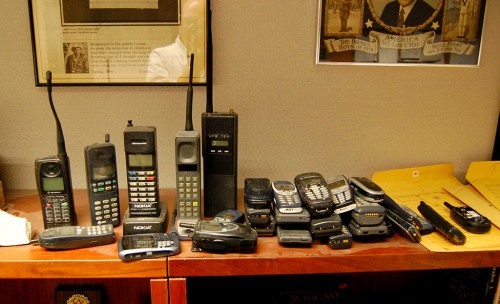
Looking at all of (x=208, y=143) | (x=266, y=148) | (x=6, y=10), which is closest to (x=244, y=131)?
(x=266, y=148)

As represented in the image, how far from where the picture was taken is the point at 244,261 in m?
0.76

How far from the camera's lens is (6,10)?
989 millimetres

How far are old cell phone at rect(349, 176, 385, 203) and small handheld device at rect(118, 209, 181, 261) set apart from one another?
40 cm

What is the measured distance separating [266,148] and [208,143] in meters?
0.29

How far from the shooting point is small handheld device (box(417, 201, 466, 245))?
2.65ft

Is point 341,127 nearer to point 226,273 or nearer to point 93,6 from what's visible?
point 226,273

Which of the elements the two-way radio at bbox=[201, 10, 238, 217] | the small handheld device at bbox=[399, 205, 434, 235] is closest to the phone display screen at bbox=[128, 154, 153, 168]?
the two-way radio at bbox=[201, 10, 238, 217]

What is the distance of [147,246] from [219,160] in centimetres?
23

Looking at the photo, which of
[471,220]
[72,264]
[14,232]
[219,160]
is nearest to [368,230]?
[471,220]

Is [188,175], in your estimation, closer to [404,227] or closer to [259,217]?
[259,217]

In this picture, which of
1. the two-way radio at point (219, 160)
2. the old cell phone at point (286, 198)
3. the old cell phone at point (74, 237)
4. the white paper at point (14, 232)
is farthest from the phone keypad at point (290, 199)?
the white paper at point (14, 232)

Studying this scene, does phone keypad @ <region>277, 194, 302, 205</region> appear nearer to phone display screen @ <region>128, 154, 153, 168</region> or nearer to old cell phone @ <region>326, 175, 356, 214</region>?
old cell phone @ <region>326, 175, 356, 214</region>

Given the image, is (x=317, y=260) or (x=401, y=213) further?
(x=401, y=213)

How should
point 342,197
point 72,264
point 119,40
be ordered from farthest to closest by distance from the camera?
point 119,40 → point 342,197 → point 72,264
